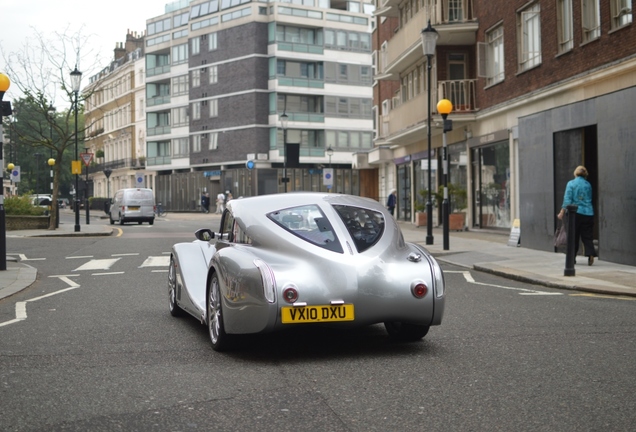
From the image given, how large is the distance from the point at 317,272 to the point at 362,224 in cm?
77

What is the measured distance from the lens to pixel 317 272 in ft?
22.7

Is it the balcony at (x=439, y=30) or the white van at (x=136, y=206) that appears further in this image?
the white van at (x=136, y=206)

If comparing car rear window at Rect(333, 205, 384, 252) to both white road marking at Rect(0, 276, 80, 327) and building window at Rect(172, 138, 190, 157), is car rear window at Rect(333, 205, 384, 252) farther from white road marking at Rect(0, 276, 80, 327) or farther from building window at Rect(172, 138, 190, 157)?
building window at Rect(172, 138, 190, 157)

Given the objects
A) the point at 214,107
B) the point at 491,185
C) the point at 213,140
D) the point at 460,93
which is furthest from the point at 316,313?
the point at 214,107

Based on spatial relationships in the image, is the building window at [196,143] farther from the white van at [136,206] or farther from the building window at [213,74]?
the white van at [136,206]

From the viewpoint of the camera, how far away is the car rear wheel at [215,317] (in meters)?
7.29

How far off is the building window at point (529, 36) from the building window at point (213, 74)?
5398 centimetres

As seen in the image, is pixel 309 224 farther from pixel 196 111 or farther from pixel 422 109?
pixel 196 111

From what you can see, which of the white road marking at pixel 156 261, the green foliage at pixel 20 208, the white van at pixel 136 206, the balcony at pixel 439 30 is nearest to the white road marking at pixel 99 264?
the white road marking at pixel 156 261

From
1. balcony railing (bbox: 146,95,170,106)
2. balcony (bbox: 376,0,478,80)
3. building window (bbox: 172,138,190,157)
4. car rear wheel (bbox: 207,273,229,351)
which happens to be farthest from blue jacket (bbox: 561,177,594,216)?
balcony railing (bbox: 146,95,170,106)

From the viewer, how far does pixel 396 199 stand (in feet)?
150

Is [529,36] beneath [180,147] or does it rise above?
beneath

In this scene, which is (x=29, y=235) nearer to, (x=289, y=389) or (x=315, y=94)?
(x=289, y=389)

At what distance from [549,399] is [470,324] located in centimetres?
352
